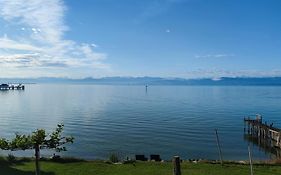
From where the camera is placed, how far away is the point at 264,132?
68.9 m

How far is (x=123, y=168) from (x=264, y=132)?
44.9m

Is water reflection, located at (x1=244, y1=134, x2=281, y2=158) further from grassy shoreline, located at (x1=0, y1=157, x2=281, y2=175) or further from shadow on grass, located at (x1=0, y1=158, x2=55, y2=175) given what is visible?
shadow on grass, located at (x1=0, y1=158, x2=55, y2=175)

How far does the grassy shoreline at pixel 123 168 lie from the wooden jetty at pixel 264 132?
30.0 m

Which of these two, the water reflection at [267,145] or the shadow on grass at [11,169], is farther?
the water reflection at [267,145]

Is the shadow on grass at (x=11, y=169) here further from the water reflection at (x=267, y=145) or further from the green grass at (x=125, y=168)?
the water reflection at (x=267, y=145)

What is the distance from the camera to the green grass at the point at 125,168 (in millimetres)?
29750

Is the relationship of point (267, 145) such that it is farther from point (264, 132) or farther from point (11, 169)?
point (11, 169)

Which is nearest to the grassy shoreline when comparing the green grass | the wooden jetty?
the green grass

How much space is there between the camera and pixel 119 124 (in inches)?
3356

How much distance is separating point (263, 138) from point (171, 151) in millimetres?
23051

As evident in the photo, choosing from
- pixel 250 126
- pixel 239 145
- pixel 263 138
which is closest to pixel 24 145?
pixel 239 145

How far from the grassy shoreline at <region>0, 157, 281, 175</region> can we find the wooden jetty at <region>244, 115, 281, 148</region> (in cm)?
2997

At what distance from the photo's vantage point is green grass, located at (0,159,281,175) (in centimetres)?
2975

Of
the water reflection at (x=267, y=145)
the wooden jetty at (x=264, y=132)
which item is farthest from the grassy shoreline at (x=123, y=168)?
the wooden jetty at (x=264, y=132)
